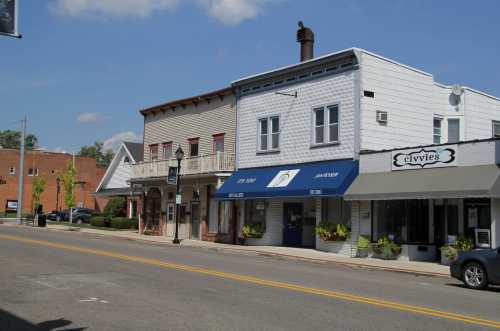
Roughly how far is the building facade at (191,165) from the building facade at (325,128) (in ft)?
3.97

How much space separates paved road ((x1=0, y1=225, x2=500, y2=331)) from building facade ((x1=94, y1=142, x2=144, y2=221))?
34.4 metres

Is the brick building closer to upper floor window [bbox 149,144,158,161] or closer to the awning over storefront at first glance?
upper floor window [bbox 149,144,158,161]

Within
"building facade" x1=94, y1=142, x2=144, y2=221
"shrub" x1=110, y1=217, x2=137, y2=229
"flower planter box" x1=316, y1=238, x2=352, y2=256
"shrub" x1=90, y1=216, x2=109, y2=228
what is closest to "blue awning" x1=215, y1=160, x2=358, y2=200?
"flower planter box" x1=316, y1=238, x2=352, y2=256

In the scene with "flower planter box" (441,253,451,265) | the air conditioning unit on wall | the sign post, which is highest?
the air conditioning unit on wall

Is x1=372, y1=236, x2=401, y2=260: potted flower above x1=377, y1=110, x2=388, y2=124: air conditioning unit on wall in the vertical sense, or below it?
below

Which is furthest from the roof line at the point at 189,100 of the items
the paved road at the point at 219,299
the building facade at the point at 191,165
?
the paved road at the point at 219,299

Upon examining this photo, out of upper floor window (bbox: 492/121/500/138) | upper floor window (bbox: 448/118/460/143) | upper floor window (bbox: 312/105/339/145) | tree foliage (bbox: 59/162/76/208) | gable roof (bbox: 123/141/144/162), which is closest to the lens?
upper floor window (bbox: 312/105/339/145)

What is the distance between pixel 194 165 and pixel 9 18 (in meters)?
25.2

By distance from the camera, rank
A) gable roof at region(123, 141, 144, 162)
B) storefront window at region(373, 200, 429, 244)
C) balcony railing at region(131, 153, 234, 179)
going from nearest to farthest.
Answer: storefront window at region(373, 200, 429, 244)
balcony railing at region(131, 153, 234, 179)
gable roof at region(123, 141, 144, 162)

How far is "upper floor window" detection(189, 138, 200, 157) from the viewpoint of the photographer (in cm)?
3553

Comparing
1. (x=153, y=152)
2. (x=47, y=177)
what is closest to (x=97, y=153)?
(x=47, y=177)

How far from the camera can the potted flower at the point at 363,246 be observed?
2423 cm

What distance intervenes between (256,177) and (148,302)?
63.4 ft

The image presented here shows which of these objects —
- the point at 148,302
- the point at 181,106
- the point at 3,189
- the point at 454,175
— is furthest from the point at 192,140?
the point at 3,189
